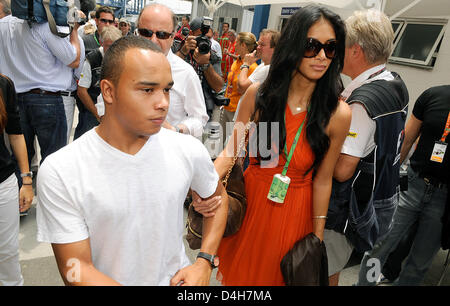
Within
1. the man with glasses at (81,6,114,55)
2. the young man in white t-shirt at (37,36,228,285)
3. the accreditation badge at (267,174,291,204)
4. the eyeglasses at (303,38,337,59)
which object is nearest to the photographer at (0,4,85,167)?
the man with glasses at (81,6,114,55)

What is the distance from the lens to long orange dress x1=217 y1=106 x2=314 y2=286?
1.74 m

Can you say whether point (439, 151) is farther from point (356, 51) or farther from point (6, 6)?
point (6, 6)

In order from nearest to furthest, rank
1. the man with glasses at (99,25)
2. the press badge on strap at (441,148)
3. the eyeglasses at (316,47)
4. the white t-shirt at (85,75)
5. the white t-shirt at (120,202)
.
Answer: the white t-shirt at (120,202)
the eyeglasses at (316,47)
the press badge on strap at (441,148)
the white t-shirt at (85,75)
the man with glasses at (99,25)

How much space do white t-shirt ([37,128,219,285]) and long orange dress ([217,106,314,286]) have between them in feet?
2.14

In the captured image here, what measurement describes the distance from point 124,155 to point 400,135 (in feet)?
5.40

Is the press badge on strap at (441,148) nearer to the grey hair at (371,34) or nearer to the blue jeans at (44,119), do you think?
the grey hair at (371,34)

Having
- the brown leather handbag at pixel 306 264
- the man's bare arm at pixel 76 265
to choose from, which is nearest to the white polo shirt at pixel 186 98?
the brown leather handbag at pixel 306 264

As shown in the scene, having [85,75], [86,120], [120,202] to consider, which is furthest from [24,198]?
[86,120]

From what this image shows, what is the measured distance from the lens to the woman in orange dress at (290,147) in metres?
1.68

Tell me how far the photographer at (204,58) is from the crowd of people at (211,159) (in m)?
0.02

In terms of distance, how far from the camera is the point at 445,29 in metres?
5.30

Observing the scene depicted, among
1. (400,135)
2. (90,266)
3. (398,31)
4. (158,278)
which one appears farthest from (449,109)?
(398,31)

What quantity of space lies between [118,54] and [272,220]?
1.19 metres
